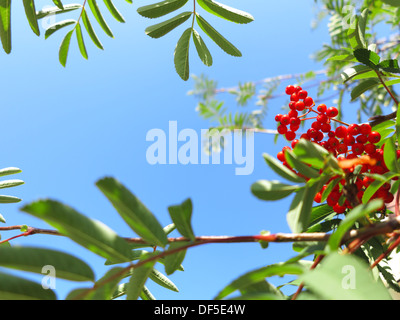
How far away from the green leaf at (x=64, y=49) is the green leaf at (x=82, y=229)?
1.22 meters

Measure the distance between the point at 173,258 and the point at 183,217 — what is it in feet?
0.31

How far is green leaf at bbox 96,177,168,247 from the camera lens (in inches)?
21.2

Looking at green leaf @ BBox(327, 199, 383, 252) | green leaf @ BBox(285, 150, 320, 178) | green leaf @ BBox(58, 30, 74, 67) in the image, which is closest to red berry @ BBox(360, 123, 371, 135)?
green leaf @ BBox(285, 150, 320, 178)

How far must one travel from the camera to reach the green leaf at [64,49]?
59.3 inches

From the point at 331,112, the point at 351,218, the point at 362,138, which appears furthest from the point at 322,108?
the point at 351,218

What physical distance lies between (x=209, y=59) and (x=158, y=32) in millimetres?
260

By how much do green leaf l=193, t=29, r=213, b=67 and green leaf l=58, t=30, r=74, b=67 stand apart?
25.1 inches

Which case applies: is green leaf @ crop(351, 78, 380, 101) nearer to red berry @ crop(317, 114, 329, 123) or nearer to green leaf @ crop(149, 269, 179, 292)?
red berry @ crop(317, 114, 329, 123)

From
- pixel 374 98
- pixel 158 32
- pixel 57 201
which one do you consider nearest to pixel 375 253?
pixel 57 201

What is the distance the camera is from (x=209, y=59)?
1443 mm

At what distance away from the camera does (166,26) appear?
4.50 feet

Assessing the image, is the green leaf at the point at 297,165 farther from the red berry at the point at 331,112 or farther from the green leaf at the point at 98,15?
the green leaf at the point at 98,15
